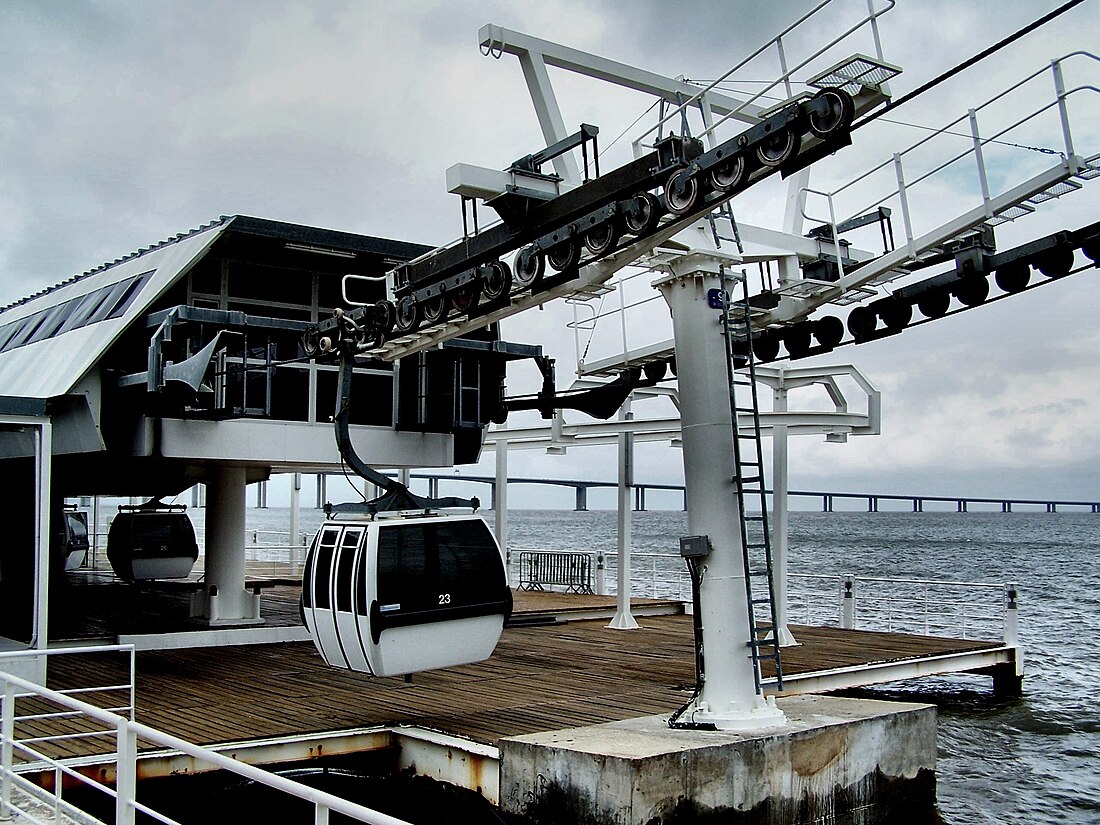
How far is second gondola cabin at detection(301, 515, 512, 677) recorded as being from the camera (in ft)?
34.7

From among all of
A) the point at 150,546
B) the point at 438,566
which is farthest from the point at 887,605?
the point at 438,566

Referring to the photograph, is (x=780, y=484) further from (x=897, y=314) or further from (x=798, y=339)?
(x=897, y=314)

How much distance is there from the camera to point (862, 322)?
38.5 ft

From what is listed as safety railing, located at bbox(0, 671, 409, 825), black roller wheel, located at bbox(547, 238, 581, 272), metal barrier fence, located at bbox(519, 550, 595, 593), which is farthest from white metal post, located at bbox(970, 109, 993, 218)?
metal barrier fence, located at bbox(519, 550, 595, 593)

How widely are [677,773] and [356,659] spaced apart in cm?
332

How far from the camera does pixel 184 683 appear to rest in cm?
1363

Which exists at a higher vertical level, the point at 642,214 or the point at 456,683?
the point at 642,214

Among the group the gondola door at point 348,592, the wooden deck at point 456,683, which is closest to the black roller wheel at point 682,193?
the gondola door at point 348,592

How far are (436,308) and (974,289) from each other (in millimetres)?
5088

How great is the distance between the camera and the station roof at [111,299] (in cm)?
1553

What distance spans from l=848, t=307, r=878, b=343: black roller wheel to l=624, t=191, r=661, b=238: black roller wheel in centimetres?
351

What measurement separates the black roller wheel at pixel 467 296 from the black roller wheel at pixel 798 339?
384cm

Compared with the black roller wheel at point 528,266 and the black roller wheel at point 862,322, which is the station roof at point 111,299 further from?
the black roller wheel at point 862,322

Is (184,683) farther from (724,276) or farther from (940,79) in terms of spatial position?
(940,79)
